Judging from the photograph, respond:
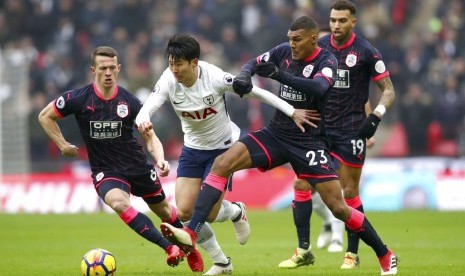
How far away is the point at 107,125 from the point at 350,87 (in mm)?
2780

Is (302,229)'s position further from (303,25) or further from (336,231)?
(303,25)

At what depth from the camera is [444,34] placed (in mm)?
25016

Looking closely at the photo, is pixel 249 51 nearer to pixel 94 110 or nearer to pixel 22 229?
pixel 22 229

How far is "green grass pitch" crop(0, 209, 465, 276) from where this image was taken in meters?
10.9

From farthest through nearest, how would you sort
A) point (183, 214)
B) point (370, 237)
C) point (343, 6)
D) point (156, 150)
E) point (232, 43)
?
point (232, 43)
point (343, 6)
point (183, 214)
point (156, 150)
point (370, 237)

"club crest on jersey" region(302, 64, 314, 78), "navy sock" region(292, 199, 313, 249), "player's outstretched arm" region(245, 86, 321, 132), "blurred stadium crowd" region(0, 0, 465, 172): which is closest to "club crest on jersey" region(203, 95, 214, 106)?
"player's outstretched arm" region(245, 86, 321, 132)

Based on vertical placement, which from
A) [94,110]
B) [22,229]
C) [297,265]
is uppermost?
[94,110]

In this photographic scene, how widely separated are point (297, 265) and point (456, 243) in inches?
151

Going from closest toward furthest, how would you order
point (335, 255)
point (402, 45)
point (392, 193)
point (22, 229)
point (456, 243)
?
point (335, 255), point (456, 243), point (22, 229), point (392, 193), point (402, 45)

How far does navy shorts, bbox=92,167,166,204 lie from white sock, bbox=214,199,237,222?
24.7 inches

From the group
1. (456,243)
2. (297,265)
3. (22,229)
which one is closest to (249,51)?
(22,229)

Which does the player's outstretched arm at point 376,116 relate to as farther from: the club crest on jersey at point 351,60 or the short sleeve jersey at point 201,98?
the short sleeve jersey at point 201,98

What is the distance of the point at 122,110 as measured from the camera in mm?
10469

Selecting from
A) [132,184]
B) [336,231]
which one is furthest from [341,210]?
[336,231]
